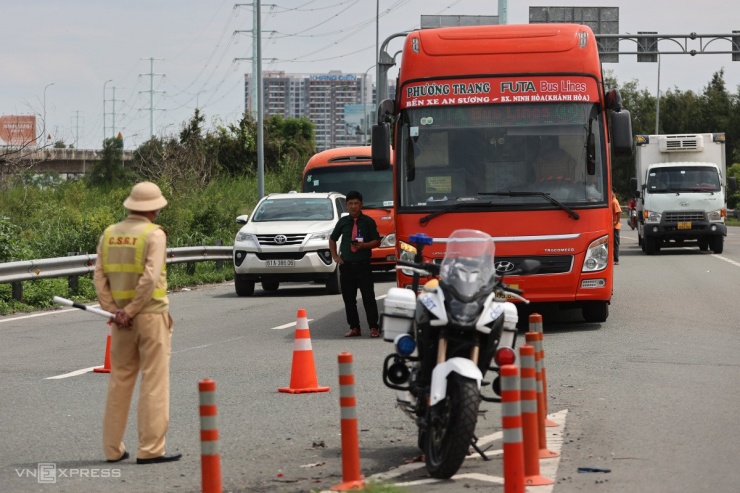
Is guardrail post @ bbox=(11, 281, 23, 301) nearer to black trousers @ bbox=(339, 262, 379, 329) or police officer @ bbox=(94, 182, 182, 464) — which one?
black trousers @ bbox=(339, 262, 379, 329)

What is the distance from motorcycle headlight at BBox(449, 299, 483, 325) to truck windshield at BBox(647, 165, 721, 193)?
28880 millimetres

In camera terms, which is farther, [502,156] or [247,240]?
[247,240]

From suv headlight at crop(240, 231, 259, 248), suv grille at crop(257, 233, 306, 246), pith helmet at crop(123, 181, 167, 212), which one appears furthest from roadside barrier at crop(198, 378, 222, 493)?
suv headlight at crop(240, 231, 259, 248)

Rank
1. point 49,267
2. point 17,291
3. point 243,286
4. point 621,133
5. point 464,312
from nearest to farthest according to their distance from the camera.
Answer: point 464,312
point 621,133
point 17,291
point 49,267
point 243,286

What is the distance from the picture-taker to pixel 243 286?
22.8 metres

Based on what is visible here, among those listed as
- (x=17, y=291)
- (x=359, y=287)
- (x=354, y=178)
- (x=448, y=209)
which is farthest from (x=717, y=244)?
(x=448, y=209)

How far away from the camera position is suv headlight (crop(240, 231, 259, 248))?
22453mm

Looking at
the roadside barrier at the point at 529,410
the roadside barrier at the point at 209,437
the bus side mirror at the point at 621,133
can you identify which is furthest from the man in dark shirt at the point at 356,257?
the roadside barrier at the point at 209,437

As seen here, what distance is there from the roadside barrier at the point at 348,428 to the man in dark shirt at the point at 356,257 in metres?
8.82

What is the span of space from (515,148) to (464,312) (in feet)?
27.5

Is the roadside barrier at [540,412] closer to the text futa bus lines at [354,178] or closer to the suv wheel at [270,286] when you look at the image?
the suv wheel at [270,286]

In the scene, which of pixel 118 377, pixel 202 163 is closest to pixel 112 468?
pixel 118 377

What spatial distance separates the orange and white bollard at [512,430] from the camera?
6176 mm

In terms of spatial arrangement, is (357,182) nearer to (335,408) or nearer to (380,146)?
(380,146)
